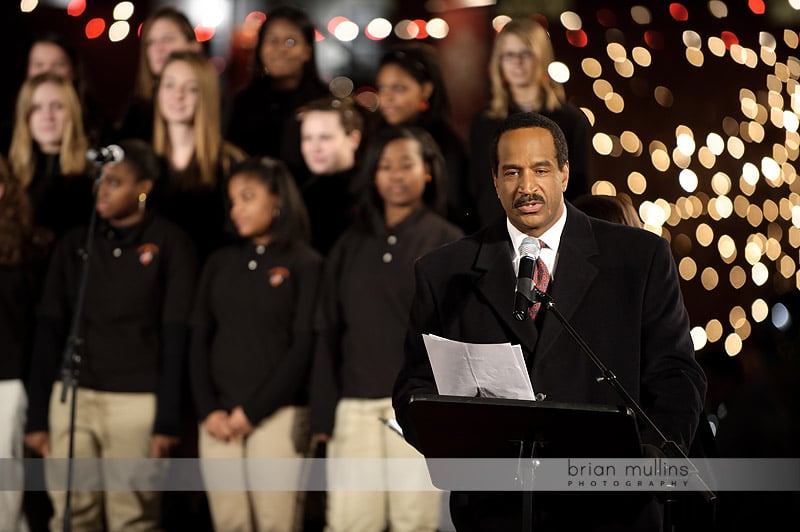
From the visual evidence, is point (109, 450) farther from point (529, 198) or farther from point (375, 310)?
point (529, 198)

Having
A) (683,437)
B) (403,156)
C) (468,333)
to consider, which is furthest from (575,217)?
(403,156)

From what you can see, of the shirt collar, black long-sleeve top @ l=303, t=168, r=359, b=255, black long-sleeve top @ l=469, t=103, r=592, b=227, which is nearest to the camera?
the shirt collar

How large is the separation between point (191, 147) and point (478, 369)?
3373 mm

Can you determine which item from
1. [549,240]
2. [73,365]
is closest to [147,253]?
[73,365]

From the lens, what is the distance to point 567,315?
2.26 m

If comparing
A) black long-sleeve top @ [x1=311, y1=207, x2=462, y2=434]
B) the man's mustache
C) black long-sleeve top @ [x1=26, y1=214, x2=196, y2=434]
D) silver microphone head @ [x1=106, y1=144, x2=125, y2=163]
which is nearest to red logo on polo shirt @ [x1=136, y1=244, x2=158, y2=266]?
black long-sleeve top @ [x1=26, y1=214, x2=196, y2=434]

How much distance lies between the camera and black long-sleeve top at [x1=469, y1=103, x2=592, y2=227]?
3912 millimetres

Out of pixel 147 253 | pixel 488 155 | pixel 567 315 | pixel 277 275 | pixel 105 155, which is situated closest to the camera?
pixel 567 315

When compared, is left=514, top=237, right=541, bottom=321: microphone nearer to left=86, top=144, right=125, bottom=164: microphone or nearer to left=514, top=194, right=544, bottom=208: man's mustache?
left=514, top=194, right=544, bottom=208: man's mustache

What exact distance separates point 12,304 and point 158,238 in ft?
2.70

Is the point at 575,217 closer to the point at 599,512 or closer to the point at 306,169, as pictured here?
the point at 599,512

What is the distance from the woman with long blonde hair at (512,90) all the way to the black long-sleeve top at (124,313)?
1.56m

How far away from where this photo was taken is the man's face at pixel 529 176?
227 centimetres

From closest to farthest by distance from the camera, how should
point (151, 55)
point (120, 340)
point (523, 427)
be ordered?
point (523, 427)
point (120, 340)
point (151, 55)
